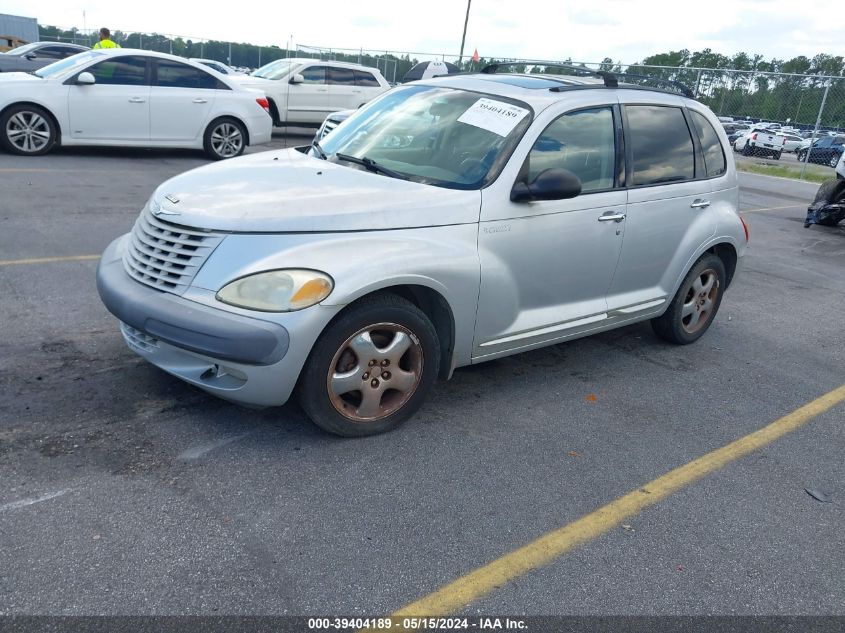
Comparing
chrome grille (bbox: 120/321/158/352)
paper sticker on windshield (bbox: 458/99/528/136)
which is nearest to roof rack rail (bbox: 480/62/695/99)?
paper sticker on windshield (bbox: 458/99/528/136)

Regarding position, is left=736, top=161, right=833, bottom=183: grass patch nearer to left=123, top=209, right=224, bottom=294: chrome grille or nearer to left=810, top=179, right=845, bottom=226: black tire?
left=810, top=179, right=845, bottom=226: black tire

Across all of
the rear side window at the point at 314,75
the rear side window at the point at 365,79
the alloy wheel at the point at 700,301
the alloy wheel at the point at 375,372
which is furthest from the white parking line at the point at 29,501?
the rear side window at the point at 365,79

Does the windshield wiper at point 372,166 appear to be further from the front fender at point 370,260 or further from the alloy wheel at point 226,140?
the alloy wheel at point 226,140

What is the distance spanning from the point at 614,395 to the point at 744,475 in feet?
3.40

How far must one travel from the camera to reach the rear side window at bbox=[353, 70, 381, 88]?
1823cm

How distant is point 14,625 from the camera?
2.46 m

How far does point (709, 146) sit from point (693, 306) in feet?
3.84

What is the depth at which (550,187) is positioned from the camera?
4.14m

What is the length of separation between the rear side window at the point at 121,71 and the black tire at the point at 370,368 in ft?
31.3

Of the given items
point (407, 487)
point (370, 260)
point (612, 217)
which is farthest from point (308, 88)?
point (407, 487)

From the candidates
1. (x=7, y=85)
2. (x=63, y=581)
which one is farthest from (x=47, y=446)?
(x=7, y=85)

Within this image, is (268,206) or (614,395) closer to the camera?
(268,206)

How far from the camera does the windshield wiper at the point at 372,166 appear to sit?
4312 mm

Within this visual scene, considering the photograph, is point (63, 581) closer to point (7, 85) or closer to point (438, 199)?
point (438, 199)
